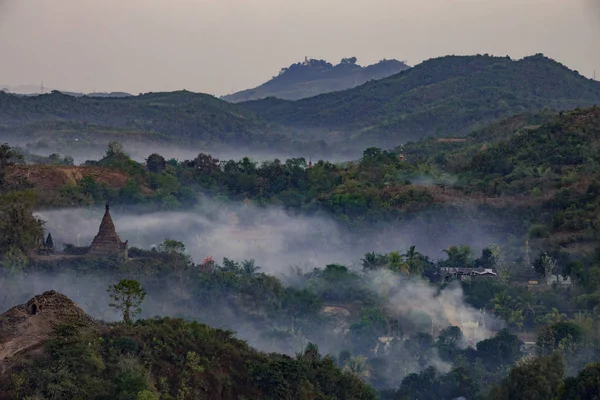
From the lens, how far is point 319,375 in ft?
153

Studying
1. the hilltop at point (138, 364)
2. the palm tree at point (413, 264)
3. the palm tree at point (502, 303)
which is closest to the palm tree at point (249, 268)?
the palm tree at point (413, 264)

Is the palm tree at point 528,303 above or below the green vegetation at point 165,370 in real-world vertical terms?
below

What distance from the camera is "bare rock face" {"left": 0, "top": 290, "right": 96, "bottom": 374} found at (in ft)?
135

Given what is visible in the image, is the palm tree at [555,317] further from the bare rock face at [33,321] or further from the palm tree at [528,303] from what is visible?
the bare rock face at [33,321]

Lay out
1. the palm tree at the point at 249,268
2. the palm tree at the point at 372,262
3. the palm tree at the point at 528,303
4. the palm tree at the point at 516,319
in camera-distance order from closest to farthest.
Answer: the palm tree at the point at 516,319 < the palm tree at the point at 528,303 < the palm tree at the point at 372,262 < the palm tree at the point at 249,268

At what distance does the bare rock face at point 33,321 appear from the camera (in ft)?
135

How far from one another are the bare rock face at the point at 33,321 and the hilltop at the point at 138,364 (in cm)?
3

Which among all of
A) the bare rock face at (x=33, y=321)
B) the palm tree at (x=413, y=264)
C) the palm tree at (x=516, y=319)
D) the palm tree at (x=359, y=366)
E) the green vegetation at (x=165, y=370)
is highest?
the bare rock face at (x=33, y=321)

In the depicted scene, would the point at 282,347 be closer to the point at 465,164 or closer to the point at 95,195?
the point at 95,195

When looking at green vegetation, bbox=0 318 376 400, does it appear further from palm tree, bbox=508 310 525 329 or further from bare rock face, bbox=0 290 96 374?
palm tree, bbox=508 310 525 329

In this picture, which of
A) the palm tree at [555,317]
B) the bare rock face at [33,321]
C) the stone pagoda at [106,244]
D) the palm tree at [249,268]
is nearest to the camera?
the bare rock face at [33,321]

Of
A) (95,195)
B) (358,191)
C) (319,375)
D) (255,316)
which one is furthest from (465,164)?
(319,375)

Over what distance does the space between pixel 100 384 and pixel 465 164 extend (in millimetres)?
93373

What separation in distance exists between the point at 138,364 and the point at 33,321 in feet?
11.2
